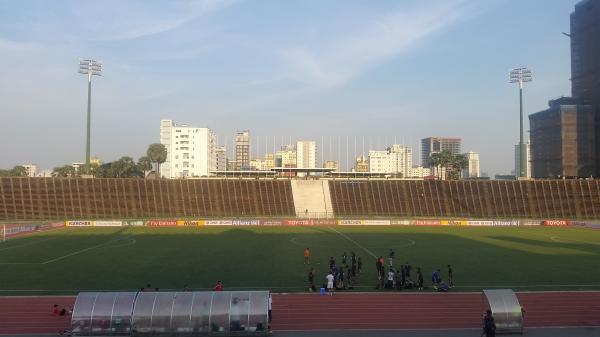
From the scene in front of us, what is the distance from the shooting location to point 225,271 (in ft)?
118

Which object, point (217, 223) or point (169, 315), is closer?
point (169, 315)

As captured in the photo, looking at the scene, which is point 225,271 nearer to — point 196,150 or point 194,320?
point 194,320

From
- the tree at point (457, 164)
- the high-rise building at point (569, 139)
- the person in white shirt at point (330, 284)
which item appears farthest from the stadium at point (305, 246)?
the high-rise building at point (569, 139)

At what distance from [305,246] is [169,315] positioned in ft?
99.0

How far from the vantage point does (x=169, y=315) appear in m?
21.5

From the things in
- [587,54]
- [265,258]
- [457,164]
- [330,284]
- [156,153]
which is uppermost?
[587,54]

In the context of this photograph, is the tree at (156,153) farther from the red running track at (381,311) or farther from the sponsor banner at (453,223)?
the red running track at (381,311)

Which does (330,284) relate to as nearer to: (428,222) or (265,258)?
(265,258)

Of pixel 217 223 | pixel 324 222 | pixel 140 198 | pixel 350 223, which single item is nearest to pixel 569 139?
pixel 350 223

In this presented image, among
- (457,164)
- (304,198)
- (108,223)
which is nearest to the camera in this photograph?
(108,223)

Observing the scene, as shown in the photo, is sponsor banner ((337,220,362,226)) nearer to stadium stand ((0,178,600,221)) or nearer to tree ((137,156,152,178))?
stadium stand ((0,178,600,221))

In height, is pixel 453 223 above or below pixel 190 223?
below

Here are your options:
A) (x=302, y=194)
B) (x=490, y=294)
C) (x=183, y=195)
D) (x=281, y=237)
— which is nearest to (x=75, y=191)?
(x=183, y=195)

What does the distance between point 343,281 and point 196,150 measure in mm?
176286
